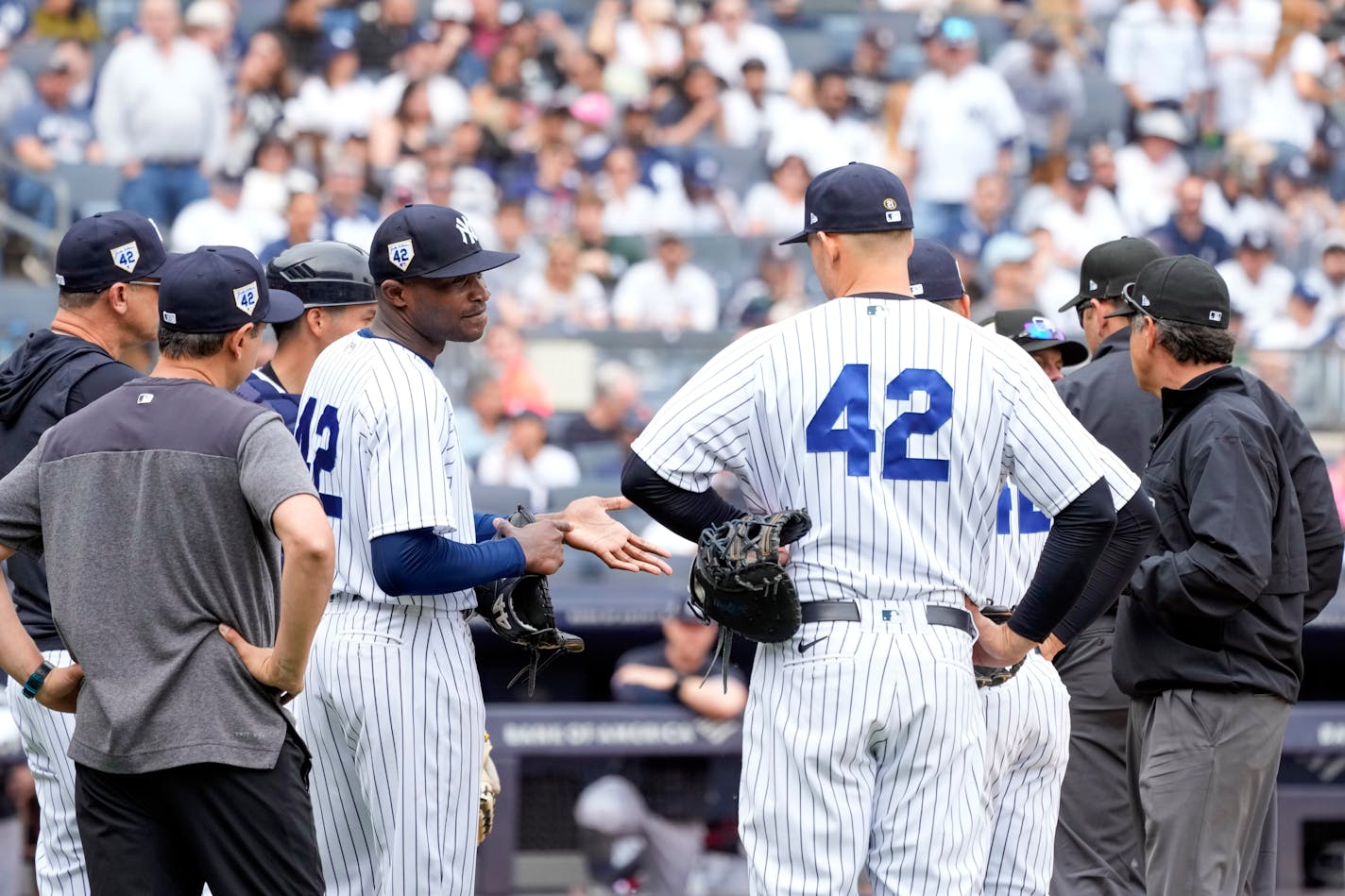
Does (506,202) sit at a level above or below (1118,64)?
below

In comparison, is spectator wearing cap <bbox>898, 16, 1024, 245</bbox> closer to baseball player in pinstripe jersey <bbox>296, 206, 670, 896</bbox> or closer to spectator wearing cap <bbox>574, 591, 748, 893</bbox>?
spectator wearing cap <bbox>574, 591, 748, 893</bbox>

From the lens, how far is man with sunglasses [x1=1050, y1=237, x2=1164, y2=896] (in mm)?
4719

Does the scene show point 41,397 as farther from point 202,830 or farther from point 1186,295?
point 1186,295

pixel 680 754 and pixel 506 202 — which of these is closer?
pixel 680 754

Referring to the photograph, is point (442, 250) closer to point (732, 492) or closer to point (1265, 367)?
point (732, 492)

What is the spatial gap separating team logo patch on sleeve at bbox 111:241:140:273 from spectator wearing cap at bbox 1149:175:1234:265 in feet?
29.0

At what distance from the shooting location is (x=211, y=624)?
10.6 feet

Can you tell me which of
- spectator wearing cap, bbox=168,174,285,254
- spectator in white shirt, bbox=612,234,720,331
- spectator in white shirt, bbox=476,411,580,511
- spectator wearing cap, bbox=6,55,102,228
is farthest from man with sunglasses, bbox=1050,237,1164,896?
spectator wearing cap, bbox=6,55,102,228

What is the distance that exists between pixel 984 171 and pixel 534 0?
11.8 ft

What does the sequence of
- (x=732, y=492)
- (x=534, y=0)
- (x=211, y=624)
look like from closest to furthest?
(x=211, y=624) < (x=732, y=492) < (x=534, y=0)

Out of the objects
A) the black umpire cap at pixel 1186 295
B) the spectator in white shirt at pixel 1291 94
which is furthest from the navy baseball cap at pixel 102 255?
the spectator in white shirt at pixel 1291 94

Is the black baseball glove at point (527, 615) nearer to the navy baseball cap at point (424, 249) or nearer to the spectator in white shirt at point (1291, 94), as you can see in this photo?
the navy baseball cap at point (424, 249)

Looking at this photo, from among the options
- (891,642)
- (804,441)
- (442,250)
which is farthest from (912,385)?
(442,250)

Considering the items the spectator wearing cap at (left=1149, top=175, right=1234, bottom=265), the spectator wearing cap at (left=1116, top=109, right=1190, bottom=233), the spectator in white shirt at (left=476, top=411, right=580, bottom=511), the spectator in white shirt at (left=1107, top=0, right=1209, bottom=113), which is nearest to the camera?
the spectator in white shirt at (left=476, top=411, right=580, bottom=511)
